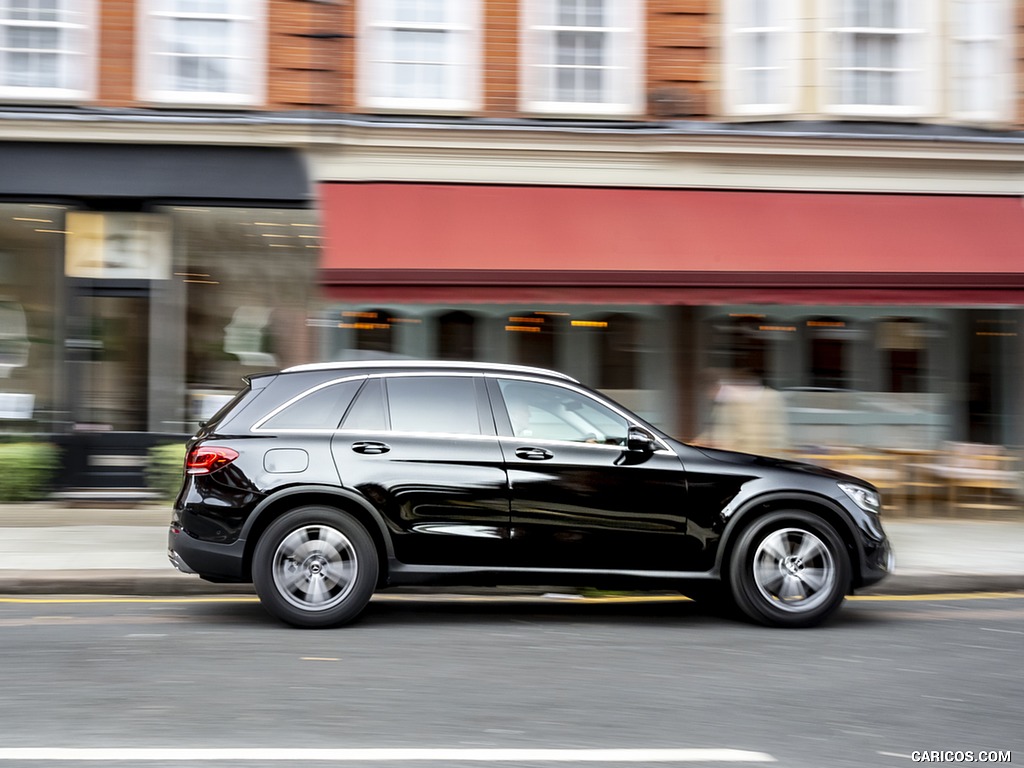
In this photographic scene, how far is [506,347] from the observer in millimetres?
14375

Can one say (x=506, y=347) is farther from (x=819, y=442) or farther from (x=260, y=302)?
(x=819, y=442)

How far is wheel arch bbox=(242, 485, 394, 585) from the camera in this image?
718 cm

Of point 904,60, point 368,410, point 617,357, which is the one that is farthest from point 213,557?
point 904,60

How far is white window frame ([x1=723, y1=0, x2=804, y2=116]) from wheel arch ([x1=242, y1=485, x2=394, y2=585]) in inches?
351

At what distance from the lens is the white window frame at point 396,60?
46.3ft

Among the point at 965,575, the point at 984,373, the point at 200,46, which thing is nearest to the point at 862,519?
the point at 965,575

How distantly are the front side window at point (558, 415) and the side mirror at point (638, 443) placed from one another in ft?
0.23

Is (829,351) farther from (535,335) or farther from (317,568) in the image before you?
(317,568)

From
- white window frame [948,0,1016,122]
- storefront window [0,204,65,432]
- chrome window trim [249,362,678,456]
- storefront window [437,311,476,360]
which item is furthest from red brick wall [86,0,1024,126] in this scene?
chrome window trim [249,362,678,456]

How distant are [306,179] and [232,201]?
900mm

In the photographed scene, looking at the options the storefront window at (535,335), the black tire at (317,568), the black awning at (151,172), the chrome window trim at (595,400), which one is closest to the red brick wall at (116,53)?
the black awning at (151,172)

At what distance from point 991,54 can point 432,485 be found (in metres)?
10.9

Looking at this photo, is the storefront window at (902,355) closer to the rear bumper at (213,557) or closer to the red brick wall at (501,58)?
the red brick wall at (501,58)

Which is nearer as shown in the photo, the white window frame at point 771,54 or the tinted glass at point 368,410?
the tinted glass at point 368,410
